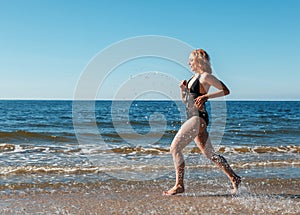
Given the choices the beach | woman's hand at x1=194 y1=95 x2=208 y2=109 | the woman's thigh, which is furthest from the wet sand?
woman's hand at x1=194 y1=95 x2=208 y2=109

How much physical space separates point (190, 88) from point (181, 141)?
0.76 meters

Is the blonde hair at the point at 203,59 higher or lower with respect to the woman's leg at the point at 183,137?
higher

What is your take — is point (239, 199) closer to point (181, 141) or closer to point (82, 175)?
point (181, 141)

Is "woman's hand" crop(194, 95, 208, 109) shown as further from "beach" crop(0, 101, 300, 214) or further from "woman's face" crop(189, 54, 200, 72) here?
"beach" crop(0, 101, 300, 214)

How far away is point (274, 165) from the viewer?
28.3ft

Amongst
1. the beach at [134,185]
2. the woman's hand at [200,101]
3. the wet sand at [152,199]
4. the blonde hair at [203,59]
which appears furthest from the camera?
the blonde hair at [203,59]

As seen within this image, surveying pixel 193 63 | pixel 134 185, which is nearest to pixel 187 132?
pixel 193 63

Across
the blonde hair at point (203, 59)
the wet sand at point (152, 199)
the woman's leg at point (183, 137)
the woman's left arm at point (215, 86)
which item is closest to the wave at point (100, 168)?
the wet sand at point (152, 199)

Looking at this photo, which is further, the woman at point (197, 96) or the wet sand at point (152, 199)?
the woman at point (197, 96)

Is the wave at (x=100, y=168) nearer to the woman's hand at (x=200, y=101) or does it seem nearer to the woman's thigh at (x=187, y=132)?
the woman's thigh at (x=187, y=132)

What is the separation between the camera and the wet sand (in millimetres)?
4766

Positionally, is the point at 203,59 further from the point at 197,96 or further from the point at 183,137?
the point at 183,137

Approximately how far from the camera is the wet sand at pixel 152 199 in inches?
188

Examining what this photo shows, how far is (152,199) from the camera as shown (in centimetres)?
538
